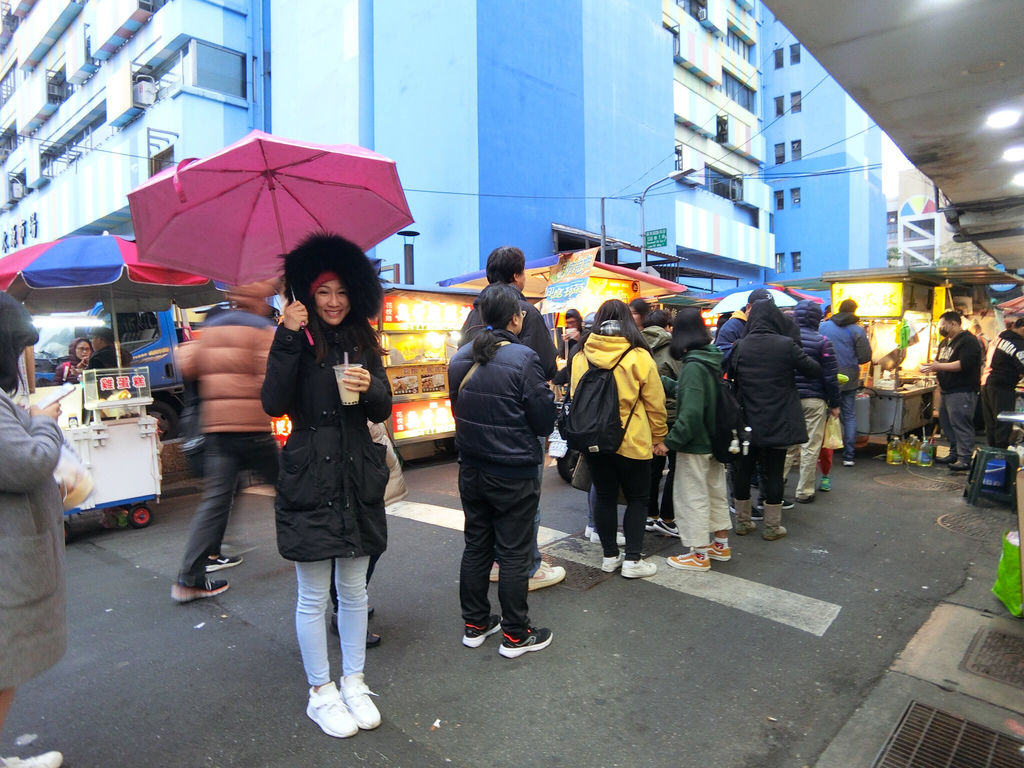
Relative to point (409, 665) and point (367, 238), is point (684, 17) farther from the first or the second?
A: point (409, 665)

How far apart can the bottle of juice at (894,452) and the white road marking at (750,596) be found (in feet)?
15.3

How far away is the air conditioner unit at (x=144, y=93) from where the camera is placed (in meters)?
21.6

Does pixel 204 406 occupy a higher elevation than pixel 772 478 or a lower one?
higher

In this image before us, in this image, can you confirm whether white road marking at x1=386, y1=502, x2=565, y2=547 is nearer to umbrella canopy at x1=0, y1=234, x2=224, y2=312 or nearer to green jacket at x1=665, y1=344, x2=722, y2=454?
green jacket at x1=665, y1=344, x2=722, y2=454

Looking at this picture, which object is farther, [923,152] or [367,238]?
[923,152]

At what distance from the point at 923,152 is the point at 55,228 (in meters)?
32.6

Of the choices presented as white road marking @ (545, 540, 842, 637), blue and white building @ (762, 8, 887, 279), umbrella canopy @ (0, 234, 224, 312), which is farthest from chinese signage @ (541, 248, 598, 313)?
blue and white building @ (762, 8, 887, 279)

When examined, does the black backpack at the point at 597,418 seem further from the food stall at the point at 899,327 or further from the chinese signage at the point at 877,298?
the chinese signage at the point at 877,298

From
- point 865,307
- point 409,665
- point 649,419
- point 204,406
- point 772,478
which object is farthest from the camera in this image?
point 865,307

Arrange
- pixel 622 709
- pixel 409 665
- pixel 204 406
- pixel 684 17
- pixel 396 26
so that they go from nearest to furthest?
pixel 622 709, pixel 409 665, pixel 204 406, pixel 396 26, pixel 684 17

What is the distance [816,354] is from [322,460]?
473cm

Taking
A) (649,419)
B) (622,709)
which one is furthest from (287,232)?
(622,709)

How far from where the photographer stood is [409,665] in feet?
10.0

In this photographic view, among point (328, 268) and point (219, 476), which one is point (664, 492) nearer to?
point (219, 476)
